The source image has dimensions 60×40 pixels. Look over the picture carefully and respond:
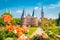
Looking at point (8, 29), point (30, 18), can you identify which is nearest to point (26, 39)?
point (8, 29)

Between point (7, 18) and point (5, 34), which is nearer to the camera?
point (7, 18)

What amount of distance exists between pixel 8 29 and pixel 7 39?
184 mm

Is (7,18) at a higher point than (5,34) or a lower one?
higher

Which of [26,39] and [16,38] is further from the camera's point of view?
[16,38]

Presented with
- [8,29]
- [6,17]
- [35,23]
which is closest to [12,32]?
[8,29]

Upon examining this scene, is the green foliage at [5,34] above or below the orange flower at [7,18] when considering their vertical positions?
below

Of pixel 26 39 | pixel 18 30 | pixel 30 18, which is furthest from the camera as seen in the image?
pixel 30 18

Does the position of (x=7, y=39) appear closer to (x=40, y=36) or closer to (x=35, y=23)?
(x=40, y=36)

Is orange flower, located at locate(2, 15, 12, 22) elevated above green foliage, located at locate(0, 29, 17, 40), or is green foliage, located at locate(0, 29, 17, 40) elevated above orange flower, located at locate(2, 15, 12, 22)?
orange flower, located at locate(2, 15, 12, 22)

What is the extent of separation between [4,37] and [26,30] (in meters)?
0.38

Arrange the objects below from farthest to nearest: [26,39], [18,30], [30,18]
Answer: [30,18] < [18,30] < [26,39]

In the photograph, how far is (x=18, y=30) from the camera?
2.86 m

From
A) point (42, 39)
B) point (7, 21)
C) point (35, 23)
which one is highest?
point (7, 21)

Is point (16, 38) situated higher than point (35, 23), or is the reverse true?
point (16, 38)
